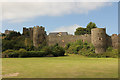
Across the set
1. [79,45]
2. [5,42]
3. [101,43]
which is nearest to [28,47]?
[5,42]

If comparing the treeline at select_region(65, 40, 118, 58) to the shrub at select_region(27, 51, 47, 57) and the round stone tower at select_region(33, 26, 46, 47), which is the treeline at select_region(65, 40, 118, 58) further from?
the shrub at select_region(27, 51, 47, 57)

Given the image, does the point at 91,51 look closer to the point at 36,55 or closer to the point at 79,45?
the point at 79,45

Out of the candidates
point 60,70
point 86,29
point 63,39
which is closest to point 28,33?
point 63,39

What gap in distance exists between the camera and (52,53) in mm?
30031

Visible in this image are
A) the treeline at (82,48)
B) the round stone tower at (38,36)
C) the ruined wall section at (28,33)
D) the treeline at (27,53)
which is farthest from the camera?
the ruined wall section at (28,33)

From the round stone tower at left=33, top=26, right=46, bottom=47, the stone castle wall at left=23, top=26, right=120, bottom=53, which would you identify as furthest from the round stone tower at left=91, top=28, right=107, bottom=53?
the round stone tower at left=33, top=26, right=46, bottom=47

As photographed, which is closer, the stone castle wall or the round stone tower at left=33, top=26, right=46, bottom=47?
the stone castle wall

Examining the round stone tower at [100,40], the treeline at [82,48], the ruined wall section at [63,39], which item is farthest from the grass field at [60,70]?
the ruined wall section at [63,39]

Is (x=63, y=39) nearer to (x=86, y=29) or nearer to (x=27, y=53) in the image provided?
(x=27, y=53)

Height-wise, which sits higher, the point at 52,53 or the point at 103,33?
the point at 103,33

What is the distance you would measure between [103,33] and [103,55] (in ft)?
19.8

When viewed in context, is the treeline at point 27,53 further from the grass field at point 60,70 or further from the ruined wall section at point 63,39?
the grass field at point 60,70

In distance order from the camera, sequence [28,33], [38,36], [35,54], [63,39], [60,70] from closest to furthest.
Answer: [60,70] → [35,54] → [63,39] → [38,36] → [28,33]

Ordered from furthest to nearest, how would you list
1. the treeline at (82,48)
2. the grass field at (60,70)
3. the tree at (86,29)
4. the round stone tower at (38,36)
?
the tree at (86,29) < the round stone tower at (38,36) < the treeline at (82,48) < the grass field at (60,70)
